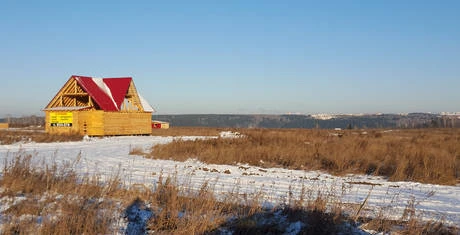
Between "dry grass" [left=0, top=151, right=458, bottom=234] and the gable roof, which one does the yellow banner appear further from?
"dry grass" [left=0, top=151, right=458, bottom=234]

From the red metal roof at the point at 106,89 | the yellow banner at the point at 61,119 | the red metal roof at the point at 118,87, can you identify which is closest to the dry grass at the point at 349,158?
the red metal roof at the point at 106,89

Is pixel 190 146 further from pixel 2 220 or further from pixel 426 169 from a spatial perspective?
pixel 2 220

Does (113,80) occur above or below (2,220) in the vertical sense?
above

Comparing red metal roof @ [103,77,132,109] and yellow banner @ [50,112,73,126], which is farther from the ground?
red metal roof @ [103,77,132,109]

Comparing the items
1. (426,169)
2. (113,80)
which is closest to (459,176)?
(426,169)

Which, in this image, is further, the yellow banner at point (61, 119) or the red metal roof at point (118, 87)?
the red metal roof at point (118, 87)

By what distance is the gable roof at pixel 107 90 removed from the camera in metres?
33.4

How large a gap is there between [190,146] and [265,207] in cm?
1240

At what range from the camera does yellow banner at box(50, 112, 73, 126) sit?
108 ft

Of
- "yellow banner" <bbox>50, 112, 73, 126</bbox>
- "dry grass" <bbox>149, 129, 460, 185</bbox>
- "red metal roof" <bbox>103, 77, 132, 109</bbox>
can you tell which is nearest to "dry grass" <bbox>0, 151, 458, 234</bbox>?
"dry grass" <bbox>149, 129, 460, 185</bbox>

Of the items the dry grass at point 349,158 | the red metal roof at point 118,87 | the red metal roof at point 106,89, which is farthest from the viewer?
the red metal roof at point 118,87

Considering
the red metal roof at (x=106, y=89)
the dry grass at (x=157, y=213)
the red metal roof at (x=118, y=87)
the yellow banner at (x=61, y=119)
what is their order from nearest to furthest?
the dry grass at (x=157, y=213) → the yellow banner at (x=61, y=119) → the red metal roof at (x=106, y=89) → the red metal roof at (x=118, y=87)

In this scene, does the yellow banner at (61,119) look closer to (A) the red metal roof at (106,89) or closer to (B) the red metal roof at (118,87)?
(A) the red metal roof at (106,89)

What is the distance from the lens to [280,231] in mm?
5539
